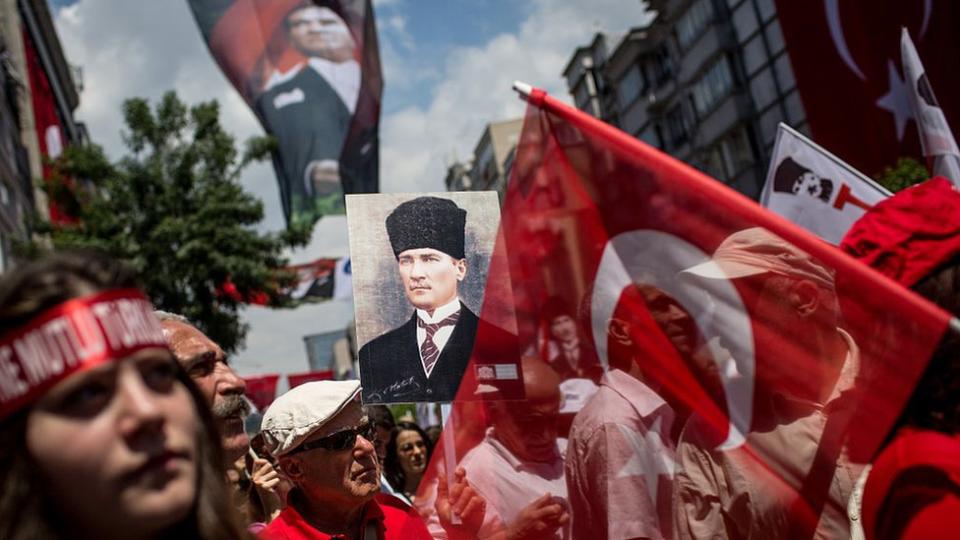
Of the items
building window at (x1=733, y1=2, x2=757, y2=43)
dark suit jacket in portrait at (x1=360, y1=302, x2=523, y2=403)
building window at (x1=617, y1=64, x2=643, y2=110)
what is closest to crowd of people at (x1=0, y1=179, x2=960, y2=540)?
dark suit jacket in portrait at (x1=360, y1=302, x2=523, y2=403)

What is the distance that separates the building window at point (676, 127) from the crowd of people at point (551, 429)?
38018 millimetres

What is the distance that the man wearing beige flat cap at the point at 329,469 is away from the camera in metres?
2.98

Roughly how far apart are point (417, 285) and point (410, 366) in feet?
0.81

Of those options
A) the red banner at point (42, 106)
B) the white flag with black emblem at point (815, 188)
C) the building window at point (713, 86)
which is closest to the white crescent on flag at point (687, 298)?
the white flag with black emblem at point (815, 188)

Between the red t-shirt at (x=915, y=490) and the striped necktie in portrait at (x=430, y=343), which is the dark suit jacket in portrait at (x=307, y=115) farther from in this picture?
the red t-shirt at (x=915, y=490)

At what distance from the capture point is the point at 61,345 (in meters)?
1.27

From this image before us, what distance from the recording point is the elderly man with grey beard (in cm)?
284

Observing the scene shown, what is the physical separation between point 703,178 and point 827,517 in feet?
2.63

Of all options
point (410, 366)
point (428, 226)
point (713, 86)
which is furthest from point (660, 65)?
point (410, 366)

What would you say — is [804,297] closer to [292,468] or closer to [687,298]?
[687,298]

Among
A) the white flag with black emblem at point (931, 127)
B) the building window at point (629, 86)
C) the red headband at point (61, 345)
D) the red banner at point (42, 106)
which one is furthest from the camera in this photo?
the building window at point (629, 86)

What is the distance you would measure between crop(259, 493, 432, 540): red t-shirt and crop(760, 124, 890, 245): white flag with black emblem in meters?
3.85

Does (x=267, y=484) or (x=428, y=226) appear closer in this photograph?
(x=428, y=226)

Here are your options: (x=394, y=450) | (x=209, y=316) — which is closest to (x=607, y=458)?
(x=394, y=450)
